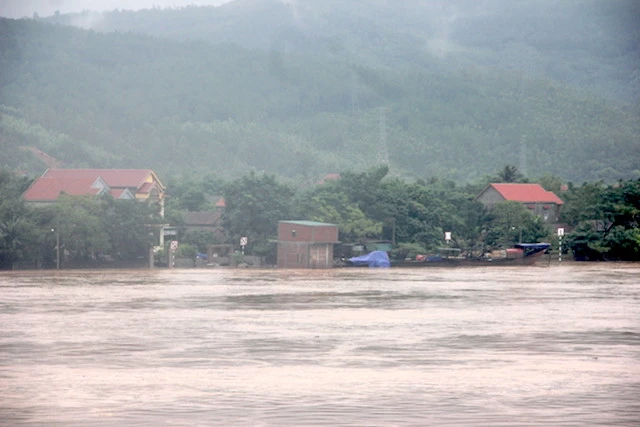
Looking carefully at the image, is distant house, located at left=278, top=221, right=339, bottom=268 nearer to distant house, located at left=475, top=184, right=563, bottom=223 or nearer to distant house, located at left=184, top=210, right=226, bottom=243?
distant house, located at left=184, top=210, right=226, bottom=243

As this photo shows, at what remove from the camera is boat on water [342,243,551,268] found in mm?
76875

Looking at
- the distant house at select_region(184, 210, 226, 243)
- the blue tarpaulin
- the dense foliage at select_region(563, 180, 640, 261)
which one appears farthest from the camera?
the distant house at select_region(184, 210, 226, 243)

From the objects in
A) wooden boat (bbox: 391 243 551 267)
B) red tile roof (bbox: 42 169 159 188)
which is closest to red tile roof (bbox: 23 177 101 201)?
red tile roof (bbox: 42 169 159 188)

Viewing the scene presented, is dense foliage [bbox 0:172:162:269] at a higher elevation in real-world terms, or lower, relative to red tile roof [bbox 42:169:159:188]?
lower

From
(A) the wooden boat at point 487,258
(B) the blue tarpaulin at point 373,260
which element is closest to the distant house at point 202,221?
(B) the blue tarpaulin at point 373,260

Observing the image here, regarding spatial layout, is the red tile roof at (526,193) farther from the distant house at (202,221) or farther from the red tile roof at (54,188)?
the red tile roof at (54,188)

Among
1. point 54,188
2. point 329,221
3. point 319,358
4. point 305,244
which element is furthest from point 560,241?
point 319,358

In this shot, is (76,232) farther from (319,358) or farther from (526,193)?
(526,193)

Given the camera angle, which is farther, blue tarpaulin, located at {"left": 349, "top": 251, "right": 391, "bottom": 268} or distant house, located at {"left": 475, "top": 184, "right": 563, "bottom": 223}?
distant house, located at {"left": 475, "top": 184, "right": 563, "bottom": 223}

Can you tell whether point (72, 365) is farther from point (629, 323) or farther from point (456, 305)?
point (456, 305)

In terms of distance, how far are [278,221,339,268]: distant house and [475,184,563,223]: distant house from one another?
1252 inches

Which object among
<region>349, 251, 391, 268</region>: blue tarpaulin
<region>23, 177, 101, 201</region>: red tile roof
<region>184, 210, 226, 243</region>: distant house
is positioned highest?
<region>23, 177, 101, 201</region>: red tile roof

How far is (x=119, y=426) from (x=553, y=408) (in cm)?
683

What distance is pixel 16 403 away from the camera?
17.4 metres
